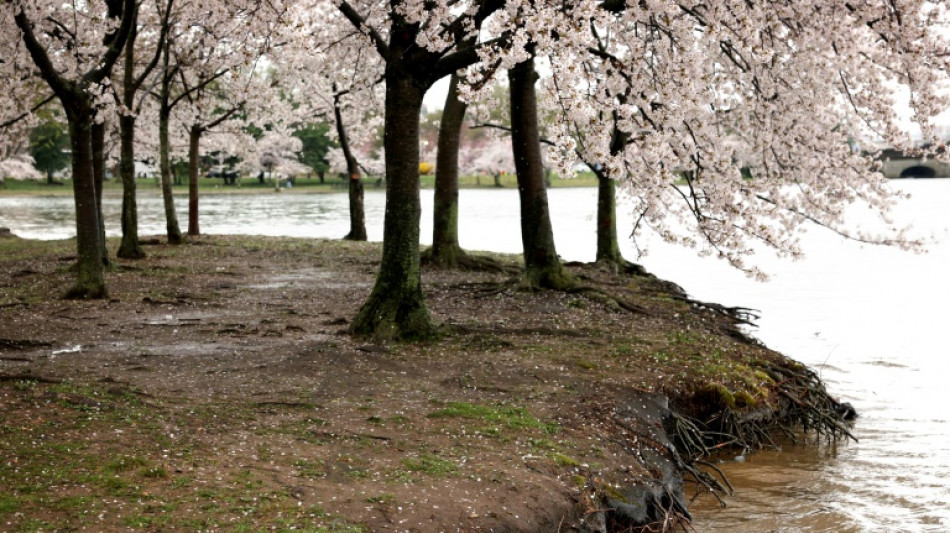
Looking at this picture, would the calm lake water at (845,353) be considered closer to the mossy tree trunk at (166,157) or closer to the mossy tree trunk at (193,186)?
the mossy tree trunk at (193,186)

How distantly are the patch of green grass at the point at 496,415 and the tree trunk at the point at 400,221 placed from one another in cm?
325

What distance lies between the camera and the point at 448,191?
23.6m

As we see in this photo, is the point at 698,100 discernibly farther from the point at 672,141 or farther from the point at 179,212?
the point at 179,212

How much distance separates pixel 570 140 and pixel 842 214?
8.75 metres

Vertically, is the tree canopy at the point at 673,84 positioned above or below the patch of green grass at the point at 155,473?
above

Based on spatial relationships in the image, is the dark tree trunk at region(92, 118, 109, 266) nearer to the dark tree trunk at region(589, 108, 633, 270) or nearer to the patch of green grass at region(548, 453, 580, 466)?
the dark tree trunk at region(589, 108, 633, 270)

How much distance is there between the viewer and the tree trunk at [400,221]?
13492 millimetres

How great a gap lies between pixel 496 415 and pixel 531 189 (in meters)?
8.58

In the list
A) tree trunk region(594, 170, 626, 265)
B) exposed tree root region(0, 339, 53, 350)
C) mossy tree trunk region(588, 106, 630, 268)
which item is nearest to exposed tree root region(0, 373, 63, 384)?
exposed tree root region(0, 339, 53, 350)

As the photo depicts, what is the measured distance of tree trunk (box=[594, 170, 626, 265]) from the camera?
24672mm

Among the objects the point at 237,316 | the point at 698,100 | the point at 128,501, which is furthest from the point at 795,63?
the point at 128,501

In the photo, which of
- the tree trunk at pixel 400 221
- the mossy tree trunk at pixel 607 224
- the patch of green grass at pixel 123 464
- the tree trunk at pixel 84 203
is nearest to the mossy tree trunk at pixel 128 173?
the tree trunk at pixel 84 203

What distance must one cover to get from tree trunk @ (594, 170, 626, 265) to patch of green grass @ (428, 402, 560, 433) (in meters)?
14.8

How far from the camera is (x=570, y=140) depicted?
10.9 metres
